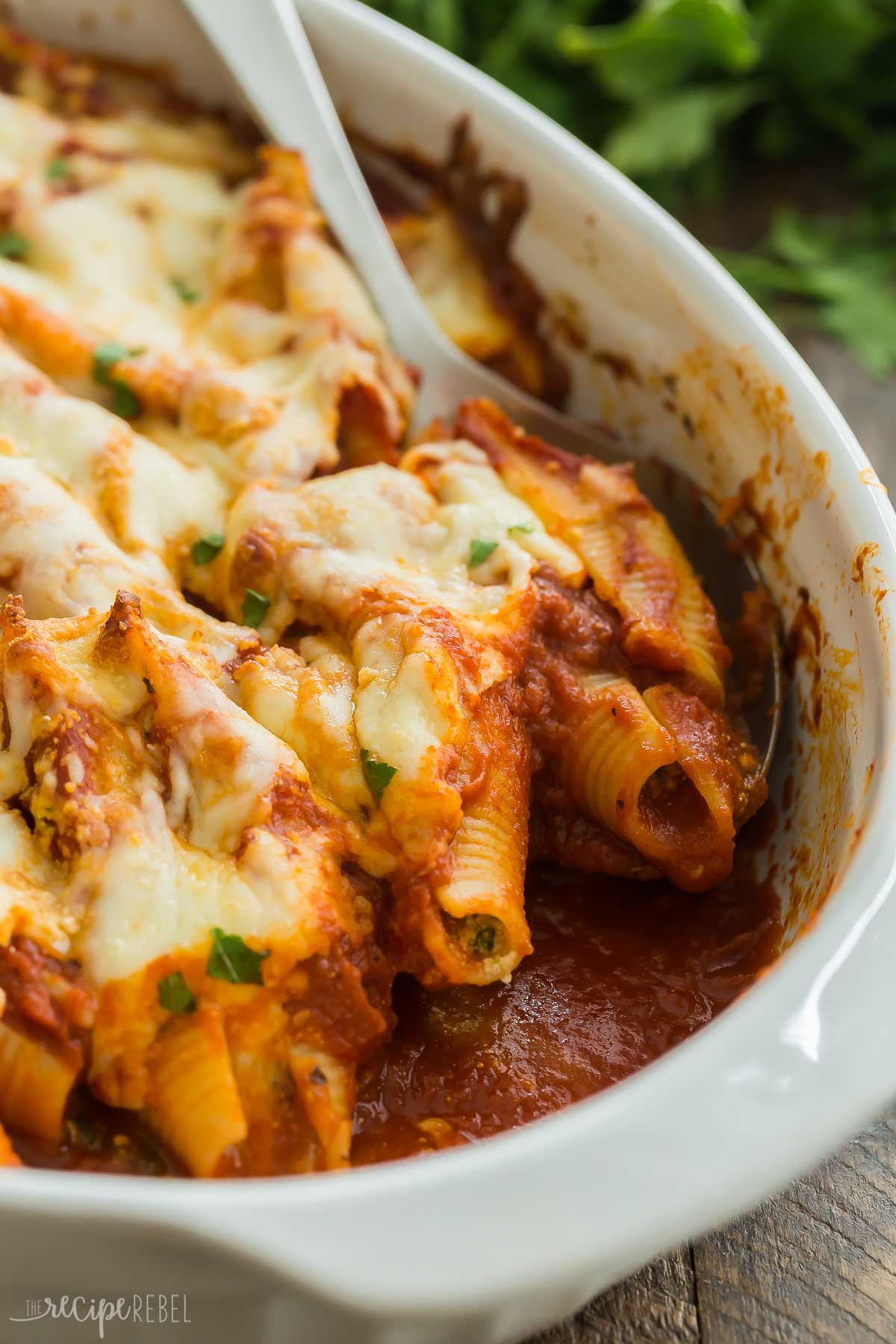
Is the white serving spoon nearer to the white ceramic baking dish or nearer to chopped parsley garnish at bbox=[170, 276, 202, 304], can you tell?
chopped parsley garnish at bbox=[170, 276, 202, 304]

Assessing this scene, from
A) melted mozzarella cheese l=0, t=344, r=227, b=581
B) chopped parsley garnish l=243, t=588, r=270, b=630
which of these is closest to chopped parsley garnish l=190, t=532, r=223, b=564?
melted mozzarella cheese l=0, t=344, r=227, b=581

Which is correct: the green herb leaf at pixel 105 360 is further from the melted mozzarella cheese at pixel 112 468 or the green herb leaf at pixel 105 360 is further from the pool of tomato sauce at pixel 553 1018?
the pool of tomato sauce at pixel 553 1018

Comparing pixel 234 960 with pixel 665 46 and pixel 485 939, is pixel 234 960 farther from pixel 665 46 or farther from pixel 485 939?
pixel 665 46

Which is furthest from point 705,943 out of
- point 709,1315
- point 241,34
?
point 241,34

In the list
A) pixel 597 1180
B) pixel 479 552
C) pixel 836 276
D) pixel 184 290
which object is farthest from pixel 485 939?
pixel 836 276

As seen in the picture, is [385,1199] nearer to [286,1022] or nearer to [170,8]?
[286,1022]
